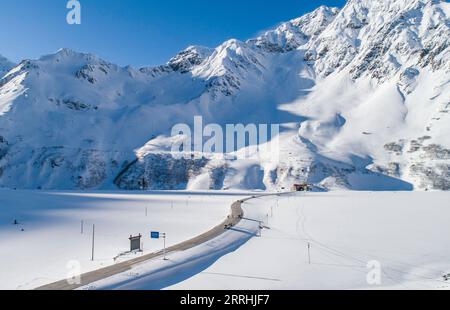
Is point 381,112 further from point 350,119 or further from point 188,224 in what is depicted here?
point 188,224

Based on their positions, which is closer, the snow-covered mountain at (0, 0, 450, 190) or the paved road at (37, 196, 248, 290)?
the paved road at (37, 196, 248, 290)

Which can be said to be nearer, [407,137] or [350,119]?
[407,137]

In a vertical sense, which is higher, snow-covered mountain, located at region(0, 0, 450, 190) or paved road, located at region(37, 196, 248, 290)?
snow-covered mountain, located at region(0, 0, 450, 190)

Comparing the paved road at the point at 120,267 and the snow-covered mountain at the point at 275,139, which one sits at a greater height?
the snow-covered mountain at the point at 275,139

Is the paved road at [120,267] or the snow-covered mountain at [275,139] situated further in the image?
the snow-covered mountain at [275,139]

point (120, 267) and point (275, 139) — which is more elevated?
point (275, 139)

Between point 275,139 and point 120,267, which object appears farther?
point 275,139

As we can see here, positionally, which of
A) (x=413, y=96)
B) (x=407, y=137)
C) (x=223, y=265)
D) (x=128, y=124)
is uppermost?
(x=413, y=96)
